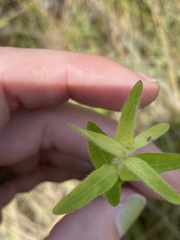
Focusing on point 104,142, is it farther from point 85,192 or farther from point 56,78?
point 56,78

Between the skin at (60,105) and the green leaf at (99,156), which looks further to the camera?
the skin at (60,105)

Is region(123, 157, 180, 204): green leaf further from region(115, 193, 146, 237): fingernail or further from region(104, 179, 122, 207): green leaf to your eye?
region(115, 193, 146, 237): fingernail

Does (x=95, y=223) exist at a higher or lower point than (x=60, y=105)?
lower

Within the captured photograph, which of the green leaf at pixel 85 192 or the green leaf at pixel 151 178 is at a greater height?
the green leaf at pixel 151 178

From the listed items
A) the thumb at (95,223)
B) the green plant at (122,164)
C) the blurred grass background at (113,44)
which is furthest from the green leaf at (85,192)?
the blurred grass background at (113,44)

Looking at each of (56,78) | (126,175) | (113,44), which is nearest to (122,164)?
(126,175)

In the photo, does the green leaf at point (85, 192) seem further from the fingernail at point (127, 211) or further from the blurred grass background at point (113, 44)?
the blurred grass background at point (113, 44)

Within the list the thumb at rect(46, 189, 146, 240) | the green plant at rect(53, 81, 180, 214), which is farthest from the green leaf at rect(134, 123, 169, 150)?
the thumb at rect(46, 189, 146, 240)
